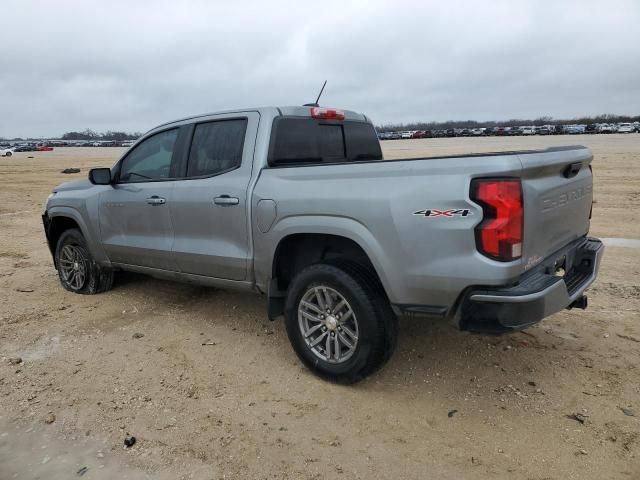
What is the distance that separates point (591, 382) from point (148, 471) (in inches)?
114

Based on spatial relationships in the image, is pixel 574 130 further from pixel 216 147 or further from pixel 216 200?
pixel 216 200

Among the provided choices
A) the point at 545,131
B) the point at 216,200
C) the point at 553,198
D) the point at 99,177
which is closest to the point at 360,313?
the point at 553,198

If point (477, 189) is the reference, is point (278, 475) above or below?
below

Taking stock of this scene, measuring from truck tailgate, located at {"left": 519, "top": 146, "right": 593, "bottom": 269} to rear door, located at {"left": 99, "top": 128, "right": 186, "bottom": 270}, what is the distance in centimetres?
299

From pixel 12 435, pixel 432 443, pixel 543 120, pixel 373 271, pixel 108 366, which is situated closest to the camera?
pixel 432 443

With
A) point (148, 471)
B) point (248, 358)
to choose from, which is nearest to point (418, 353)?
point (248, 358)

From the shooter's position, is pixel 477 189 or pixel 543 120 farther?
pixel 543 120

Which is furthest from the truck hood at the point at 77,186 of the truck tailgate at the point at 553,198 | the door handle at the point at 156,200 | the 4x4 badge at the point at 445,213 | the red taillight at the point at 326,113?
the truck tailgate at the point at 553,198

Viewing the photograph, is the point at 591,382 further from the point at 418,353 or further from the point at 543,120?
the point at 543,120

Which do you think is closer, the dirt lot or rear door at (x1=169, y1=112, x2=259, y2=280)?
the dirt lot

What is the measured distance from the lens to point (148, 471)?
2.81 meters

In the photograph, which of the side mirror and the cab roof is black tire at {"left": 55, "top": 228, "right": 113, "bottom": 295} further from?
the cab roof

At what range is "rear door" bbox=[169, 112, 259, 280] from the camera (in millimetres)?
4035

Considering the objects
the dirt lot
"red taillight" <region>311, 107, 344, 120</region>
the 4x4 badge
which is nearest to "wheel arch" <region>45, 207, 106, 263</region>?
the dirt lot
